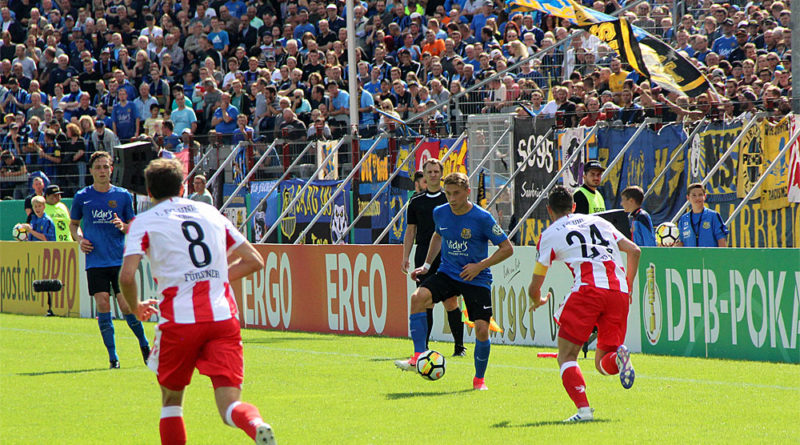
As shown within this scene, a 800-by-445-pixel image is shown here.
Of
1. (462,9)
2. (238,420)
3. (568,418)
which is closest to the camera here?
(238,420)

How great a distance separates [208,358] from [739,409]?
15.8 feet

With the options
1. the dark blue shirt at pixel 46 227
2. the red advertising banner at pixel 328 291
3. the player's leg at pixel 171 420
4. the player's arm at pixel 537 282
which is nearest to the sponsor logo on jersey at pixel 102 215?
the red advertising banner at pixel 328 291

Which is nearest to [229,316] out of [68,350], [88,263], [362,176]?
[88,263]

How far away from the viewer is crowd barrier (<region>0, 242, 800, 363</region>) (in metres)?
12.6

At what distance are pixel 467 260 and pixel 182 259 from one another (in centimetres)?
482

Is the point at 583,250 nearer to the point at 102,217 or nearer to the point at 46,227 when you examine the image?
the point at 102,217

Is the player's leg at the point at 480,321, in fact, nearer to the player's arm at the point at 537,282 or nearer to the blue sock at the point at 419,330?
the blue sock at the point at 419,330

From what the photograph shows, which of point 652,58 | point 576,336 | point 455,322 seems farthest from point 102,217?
point 652,58

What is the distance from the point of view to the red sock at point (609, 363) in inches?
355

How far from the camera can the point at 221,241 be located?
6.70m

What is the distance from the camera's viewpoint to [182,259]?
657 centimetres

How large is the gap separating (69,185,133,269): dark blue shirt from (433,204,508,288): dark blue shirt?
3.84 metres

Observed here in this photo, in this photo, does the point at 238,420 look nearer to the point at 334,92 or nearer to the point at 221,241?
the point at 221,241

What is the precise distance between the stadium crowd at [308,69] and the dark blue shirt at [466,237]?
238 inches
